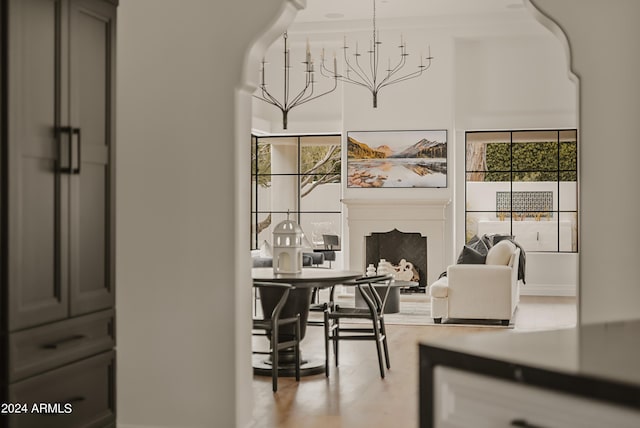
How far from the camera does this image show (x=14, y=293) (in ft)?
10.4

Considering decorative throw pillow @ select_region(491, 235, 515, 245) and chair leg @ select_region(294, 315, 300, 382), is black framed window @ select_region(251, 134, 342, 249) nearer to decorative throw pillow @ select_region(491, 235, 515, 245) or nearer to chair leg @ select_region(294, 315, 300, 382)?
decorative throw pillow @ select_region(491, 235, 515, 245)

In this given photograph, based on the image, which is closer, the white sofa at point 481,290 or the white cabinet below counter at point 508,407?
the white cabinet below counter at point 508,407

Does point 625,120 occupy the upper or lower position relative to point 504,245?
upper

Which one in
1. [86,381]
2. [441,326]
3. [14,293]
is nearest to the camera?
[14,293]

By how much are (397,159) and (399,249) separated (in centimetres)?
136

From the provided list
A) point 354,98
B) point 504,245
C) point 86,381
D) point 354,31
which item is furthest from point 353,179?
point 86,381

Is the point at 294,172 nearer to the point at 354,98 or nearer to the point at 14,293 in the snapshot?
the point at 354,98

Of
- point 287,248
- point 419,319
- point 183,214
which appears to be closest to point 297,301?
point 287,248

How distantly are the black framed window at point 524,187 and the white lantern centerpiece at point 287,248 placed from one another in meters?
6.27

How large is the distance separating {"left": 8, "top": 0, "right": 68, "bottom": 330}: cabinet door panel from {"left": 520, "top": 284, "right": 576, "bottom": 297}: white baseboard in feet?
30.8

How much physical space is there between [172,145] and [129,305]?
871 millimetres

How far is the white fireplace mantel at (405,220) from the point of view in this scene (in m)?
11.4

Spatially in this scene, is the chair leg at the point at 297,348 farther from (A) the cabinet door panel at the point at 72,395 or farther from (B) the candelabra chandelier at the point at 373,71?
(B) the candelabra chandelier at the point at 373,71

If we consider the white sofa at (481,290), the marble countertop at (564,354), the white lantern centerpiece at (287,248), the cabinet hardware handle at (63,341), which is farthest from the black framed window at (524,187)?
the marble countertop at (564,354)
